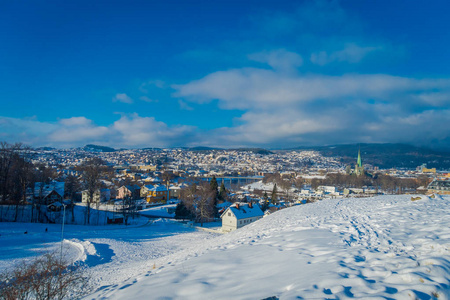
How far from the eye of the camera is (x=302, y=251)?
20.2 feet

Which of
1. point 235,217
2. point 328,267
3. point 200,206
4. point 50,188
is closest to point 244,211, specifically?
point 235,217

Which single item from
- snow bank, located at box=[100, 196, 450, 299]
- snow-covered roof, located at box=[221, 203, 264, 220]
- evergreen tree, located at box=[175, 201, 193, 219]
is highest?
snow bank, located at box=[100, 196, 450, 299]

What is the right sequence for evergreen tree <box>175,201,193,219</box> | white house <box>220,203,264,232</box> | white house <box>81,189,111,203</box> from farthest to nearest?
evergreen tree <box>175,201,193,219</box>
white house <box>81,189,111,203</box>
white house <box>220,203,264,232</box>

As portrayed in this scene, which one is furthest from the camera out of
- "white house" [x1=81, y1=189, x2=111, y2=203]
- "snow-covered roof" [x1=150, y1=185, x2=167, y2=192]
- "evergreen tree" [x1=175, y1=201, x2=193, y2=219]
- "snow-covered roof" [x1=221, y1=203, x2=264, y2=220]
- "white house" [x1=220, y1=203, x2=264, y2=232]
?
"snow-covered roof" [x1=150, y1=185, x2=167, y2=192]

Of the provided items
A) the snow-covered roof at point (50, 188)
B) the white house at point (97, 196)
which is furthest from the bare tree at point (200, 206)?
the snow-covered roof at point (50, 188)

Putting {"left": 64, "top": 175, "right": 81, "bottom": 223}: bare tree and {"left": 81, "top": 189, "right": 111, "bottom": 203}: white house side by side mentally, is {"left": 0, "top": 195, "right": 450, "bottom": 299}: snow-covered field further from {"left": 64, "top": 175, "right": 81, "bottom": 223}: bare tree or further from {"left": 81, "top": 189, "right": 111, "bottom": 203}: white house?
{"left": 81, "top": 189, "right": 111, "bottom": 203}: white house

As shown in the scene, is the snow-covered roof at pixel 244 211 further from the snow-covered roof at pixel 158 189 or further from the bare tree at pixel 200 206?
the snow-covered roof at pixel 158 189

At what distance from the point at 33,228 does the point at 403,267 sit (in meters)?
27.7

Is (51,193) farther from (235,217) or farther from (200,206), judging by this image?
(235,217)

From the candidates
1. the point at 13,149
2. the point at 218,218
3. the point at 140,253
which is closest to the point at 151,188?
the point at 218,218

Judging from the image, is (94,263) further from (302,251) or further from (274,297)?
(274,297)

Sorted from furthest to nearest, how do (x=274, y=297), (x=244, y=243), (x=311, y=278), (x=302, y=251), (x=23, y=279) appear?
(x=244, y=243) < (x=302, y=251) < (x=23, y=279) < (x=311, y=278) < (x=274, y=297)

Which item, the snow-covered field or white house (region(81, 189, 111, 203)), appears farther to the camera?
white house (region(81, 189, 111, 203))

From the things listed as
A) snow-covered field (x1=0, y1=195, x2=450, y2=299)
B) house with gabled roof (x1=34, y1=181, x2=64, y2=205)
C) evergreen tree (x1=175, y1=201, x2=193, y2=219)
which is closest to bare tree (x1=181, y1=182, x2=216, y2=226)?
evergreen tree (x1=175, y1=201, x2=193, y2=219)
